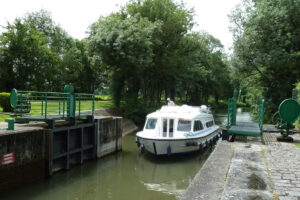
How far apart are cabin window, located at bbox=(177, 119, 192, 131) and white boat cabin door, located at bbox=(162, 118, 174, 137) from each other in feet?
1.83

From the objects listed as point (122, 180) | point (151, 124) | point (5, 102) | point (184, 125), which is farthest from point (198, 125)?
point (5, 102)

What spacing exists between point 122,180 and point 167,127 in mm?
4431

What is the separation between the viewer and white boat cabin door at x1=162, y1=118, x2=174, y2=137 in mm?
15156

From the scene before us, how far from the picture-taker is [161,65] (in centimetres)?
3272

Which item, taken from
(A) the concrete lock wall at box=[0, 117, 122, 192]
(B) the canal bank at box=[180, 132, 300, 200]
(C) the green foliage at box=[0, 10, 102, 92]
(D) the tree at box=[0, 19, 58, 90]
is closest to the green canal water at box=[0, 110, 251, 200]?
(A) the concrete lock wall at box=[0, 117, 122, 192]

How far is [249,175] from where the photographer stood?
5.99 meters

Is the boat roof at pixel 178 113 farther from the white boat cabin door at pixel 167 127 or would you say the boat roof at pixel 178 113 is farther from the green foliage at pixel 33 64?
the green foliage at pixel 33 64

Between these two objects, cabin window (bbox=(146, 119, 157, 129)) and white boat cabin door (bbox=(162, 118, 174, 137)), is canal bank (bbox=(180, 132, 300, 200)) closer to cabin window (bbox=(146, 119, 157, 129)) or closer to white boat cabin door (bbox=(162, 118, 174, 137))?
white boat cabin door (bbox=(162, 118, 174, 137))

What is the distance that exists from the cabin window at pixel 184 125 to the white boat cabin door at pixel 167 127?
558 millimetres

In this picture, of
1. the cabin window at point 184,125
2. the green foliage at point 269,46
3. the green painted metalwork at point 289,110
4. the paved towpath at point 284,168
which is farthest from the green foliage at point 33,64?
the paved towpath at point 284,168

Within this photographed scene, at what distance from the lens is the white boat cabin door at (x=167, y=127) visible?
49.7 feet

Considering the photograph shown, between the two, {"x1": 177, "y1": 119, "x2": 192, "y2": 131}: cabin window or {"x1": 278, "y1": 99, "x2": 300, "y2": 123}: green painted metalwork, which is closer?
{"x1": 278, "y1": 99, "x2": 300, "y2": 123}: green painted metalwork

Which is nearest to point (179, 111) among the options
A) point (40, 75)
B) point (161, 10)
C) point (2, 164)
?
point (2, 164)

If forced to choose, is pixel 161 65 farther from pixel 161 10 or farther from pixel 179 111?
pixel 179 111
